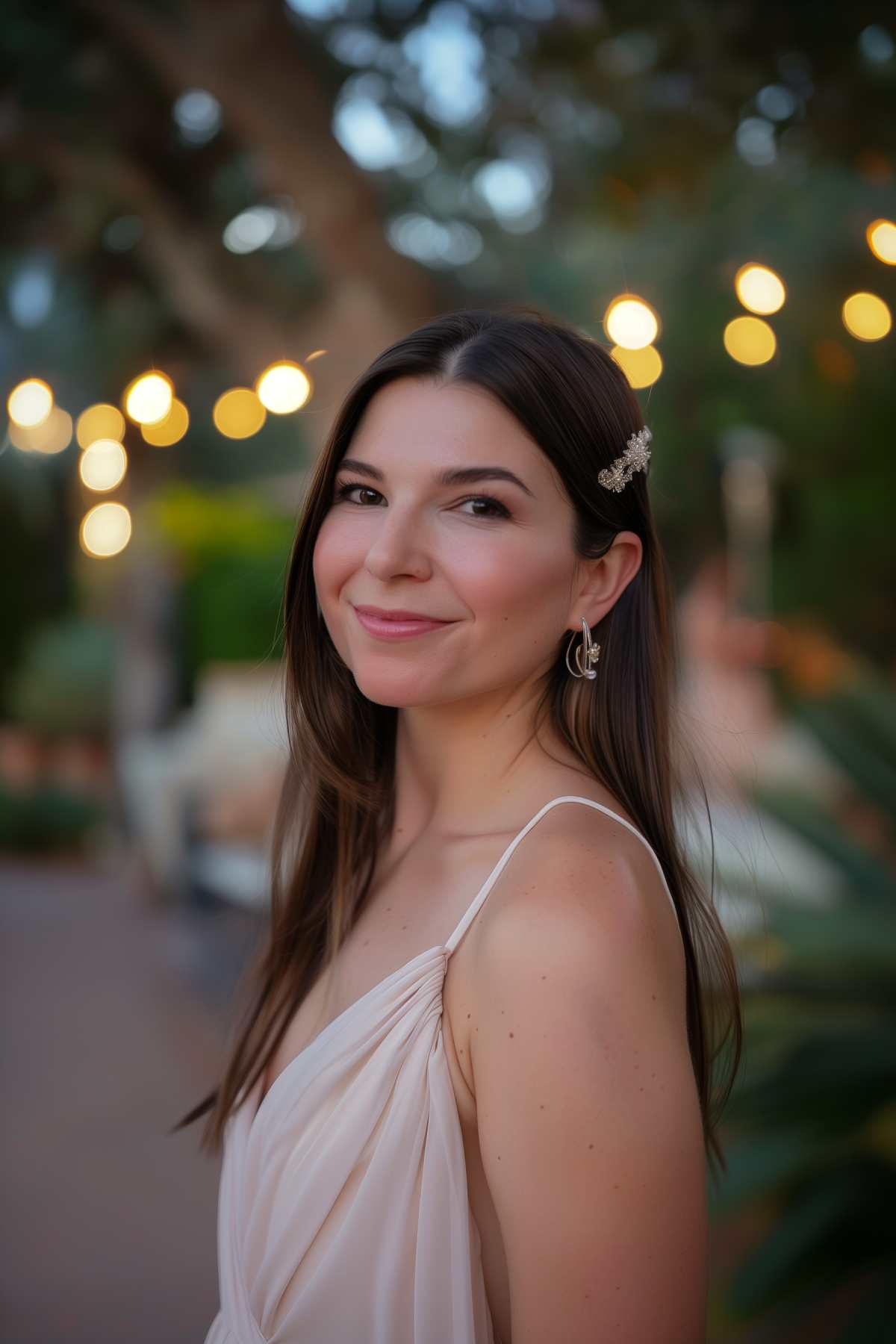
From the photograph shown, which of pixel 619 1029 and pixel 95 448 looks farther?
pixel 95 448

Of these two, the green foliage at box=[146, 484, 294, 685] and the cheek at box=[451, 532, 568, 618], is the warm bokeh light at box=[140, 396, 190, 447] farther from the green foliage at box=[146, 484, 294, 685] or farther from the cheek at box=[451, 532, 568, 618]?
the green foliage at box=[146, 484, 294, 685]

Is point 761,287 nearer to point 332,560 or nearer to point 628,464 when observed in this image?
point 628,464

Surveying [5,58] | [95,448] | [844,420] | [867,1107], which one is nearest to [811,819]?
[867,1107]

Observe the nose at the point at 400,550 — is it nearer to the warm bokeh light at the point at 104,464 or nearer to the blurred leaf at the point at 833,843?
the blurred leaf at the point at 833,843

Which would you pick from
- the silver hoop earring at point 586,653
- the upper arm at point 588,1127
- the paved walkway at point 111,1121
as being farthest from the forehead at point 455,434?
the paved walkway at point 111,1121

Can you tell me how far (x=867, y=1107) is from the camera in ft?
11.8

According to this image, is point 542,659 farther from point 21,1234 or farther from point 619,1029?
point 21,1234

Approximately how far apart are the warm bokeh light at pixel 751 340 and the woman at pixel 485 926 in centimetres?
332

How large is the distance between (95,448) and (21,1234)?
328 centimetres

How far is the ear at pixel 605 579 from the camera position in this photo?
167 cm

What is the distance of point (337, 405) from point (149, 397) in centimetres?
179

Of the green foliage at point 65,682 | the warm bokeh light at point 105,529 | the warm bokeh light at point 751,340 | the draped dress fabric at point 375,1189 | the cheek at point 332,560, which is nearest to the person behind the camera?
the draped dress fabric at point 375,1189

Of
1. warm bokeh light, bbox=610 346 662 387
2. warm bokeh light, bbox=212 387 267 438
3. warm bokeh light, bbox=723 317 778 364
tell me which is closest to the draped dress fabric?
warm bokeh light, bbox=610 346 662 387

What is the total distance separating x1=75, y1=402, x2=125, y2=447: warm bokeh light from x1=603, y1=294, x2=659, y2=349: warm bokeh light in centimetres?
333
